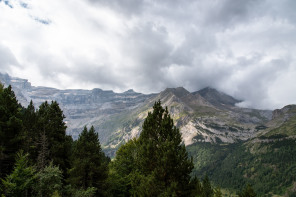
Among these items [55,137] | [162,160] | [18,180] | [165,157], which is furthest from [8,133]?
[165,157]

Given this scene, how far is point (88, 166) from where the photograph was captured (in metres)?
33.0

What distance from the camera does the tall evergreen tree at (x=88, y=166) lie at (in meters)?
31.4

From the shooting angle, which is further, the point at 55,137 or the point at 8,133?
the point at 55,137

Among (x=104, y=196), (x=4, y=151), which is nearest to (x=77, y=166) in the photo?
(x=104, y=196)

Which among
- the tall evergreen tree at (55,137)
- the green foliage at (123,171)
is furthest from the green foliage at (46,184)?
the green foliage at (123,171)

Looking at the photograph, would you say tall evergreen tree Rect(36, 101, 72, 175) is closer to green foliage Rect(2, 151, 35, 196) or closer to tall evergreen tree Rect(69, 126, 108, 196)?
tall evergreen tree Rect(69, 126, 108, 196)

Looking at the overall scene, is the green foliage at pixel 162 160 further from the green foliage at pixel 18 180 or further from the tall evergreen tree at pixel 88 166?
the tall evergreen tree at pixel 88 166

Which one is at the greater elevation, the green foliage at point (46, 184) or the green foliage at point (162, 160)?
the green foliage at point (162, 160)

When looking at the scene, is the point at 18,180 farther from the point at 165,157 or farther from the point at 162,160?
the point at 165,157

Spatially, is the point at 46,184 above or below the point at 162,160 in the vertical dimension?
below

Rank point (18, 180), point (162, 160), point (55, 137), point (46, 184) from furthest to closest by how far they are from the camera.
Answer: point (55, 137)
point (46, 184)
point (162, 160)
point (18, 180)

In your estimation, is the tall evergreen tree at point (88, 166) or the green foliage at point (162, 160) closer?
the green foliage at point (162, 160)

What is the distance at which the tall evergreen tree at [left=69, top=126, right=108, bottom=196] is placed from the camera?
31.4 meters

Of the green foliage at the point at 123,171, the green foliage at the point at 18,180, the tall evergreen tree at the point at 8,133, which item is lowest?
the green foliage at the point at 123,171
